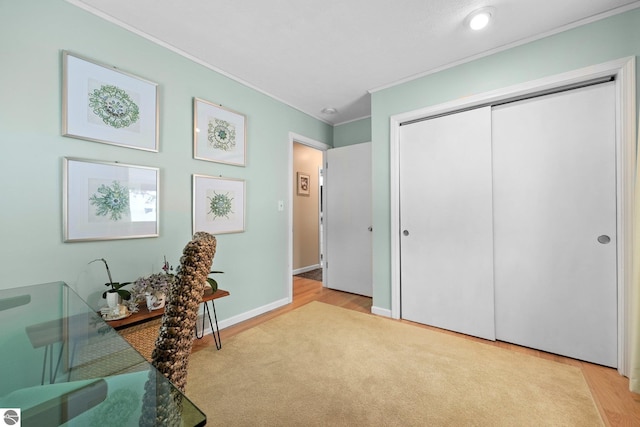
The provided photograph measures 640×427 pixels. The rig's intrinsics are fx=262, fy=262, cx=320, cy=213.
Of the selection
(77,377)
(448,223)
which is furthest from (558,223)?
(77,377)

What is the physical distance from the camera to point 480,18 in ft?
6.01

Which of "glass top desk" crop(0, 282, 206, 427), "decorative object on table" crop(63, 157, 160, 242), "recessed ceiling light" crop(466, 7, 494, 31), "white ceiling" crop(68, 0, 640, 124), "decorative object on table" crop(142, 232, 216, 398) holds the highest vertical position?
"white ceiling" crop(68, 0, 640, 124)

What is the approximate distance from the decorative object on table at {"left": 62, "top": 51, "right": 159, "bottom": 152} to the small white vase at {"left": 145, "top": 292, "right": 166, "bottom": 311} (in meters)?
1.08

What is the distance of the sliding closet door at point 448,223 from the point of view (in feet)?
7.62

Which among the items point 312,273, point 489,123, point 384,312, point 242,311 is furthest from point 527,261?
point 312,273

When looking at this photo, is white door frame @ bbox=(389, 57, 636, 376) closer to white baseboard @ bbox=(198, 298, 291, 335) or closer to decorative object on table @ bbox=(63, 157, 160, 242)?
white baseboard @ bbox=(198, 298, 291, 335)

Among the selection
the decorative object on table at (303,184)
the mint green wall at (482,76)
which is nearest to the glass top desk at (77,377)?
the mint green wall at (482,76)

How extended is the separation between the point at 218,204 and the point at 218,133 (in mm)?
675

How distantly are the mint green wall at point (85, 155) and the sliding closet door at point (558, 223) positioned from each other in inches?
94.0

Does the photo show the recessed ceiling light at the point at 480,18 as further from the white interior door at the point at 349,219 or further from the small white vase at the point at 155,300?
the small white vase at the point at 155,300

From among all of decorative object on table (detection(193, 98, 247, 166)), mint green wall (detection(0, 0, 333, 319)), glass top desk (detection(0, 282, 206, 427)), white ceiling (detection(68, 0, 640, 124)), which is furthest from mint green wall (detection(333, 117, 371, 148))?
glass top desk (detection(0, 282, 206, 427))

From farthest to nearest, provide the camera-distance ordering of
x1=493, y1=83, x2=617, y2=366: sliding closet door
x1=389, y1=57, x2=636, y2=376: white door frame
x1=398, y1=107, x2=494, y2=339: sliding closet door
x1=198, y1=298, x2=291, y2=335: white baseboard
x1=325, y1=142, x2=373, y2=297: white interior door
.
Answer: x1=325, y1=142, x2=373, y2=297: white interior door → x1=198, y1=298, x2=291, y2=335: white baseboard → x1=398, y1=107, x2=494, y2=339: sliding closet door → x1=493, y1=83, x2=617, y2=366: sliding closet door → x1=389, y1=57, x2=636, y2=376: white door frame

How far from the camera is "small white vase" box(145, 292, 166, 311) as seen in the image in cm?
177

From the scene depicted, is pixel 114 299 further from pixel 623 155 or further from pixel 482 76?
pixel 623 155
